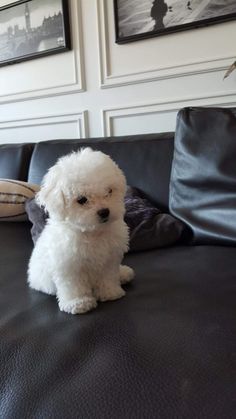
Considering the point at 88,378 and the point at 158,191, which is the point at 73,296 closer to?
the point at 88,378

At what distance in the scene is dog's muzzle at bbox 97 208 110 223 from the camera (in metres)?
0.88

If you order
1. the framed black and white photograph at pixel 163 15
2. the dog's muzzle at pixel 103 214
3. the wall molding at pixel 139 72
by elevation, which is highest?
the framed black and white photograph at pixel 163 15

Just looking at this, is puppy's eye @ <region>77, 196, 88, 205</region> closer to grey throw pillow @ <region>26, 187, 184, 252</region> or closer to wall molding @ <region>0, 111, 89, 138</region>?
grey throw pillow @ <region>26, 187, 184, 252</region>

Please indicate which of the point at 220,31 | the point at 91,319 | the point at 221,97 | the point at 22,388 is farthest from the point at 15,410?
the point at 220,31

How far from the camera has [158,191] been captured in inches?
61.2

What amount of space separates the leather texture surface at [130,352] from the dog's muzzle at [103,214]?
204 millimetres

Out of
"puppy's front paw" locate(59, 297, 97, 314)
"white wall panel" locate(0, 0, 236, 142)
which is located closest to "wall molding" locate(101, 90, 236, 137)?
"white wall panel" locate(0, 0, 236, 142)

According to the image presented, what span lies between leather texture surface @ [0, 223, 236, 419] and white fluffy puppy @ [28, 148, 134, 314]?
5 cm

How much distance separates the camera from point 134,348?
0.70 meters

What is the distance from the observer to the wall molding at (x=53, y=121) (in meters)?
2.26

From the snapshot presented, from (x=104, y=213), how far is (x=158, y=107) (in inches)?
49.6

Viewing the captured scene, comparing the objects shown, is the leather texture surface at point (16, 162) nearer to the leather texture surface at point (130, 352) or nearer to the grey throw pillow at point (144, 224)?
the grey throw pillow at point (144, 224)

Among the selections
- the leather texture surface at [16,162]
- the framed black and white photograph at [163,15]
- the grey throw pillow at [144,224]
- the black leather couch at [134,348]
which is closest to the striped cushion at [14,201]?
the grey throw pillow at [144,224]

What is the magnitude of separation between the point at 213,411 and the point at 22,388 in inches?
12.2
